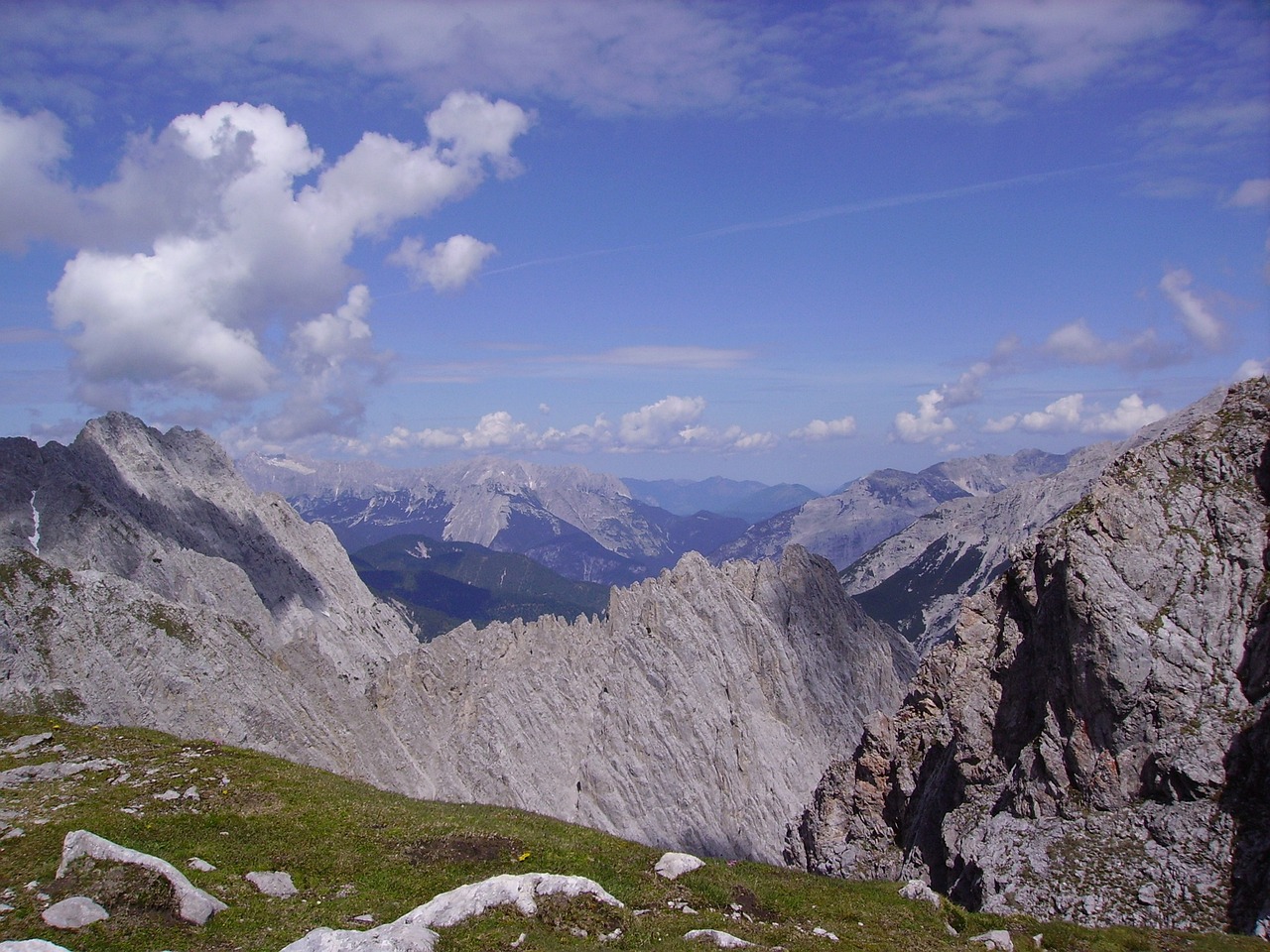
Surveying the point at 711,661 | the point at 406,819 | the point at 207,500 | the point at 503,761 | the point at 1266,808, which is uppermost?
the point at 207,500

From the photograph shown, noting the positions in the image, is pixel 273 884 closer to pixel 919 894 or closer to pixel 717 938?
pixel 717 938

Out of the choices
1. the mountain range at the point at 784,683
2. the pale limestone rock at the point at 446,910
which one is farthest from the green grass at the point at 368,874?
the mountain range at the point at 784,683

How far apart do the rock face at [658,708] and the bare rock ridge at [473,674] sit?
28cm

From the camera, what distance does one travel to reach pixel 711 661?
117375mm

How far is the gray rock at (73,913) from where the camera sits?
1772 cm

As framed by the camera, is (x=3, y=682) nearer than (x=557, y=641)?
Yes

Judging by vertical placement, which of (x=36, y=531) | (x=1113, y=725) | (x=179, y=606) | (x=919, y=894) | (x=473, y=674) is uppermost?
(x=36, y=531)

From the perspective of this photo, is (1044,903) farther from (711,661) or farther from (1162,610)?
(711,661)

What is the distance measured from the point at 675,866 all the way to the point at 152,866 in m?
14.5

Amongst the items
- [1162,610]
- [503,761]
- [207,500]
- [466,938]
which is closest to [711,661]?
[503,761]

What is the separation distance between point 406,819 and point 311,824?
3.30m

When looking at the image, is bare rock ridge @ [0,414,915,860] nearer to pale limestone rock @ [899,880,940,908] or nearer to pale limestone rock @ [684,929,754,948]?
pale limestone rock @ [899,880,940,908]

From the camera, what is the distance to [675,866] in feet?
83.5

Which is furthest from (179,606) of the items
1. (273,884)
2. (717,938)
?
(717,938)
